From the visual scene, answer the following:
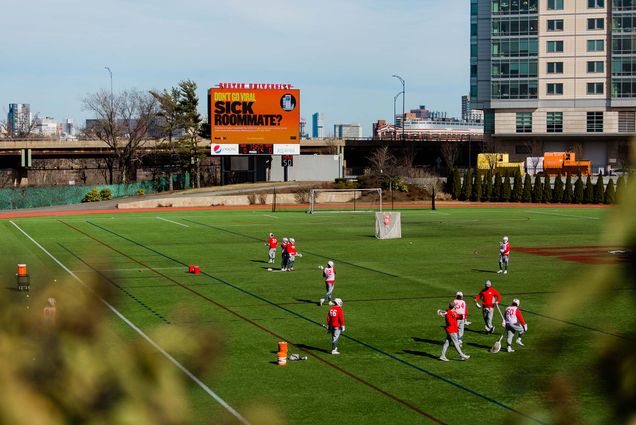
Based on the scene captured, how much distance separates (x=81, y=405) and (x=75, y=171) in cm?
13076

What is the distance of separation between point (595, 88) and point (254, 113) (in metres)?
42.3

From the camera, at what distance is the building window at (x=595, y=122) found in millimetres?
108375

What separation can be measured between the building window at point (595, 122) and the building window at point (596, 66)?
5.07 meters

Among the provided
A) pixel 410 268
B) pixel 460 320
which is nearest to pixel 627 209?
pixel 460 320

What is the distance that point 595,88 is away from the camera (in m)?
108

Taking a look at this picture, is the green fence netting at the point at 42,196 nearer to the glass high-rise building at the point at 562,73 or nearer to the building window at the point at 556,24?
the glass high-rise building at the point at 562,73

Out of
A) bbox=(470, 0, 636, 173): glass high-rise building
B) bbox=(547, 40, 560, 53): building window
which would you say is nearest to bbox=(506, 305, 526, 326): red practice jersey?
bbox=(470, 0, 636, 173): glass high-rise building

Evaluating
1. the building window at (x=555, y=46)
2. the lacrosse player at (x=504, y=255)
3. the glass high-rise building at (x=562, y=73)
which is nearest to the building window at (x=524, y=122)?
the glass high-rise building at (x=562, y=73)

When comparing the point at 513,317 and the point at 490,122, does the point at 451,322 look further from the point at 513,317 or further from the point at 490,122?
the point at 490,122

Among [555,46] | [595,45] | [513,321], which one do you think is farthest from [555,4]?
[513,321]

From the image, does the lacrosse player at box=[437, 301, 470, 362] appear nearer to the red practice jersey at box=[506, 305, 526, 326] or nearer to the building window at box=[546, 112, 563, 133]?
the red practice jersey at box=[506, 305, 526, 326]

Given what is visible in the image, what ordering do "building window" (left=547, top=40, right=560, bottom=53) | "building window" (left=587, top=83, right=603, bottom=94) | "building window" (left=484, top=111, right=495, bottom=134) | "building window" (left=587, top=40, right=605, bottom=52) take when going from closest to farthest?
"building window" (left=587, top=40, right=605, bottom=52) < "building window" (left=587, top=83, right=603, bottom=94) < "building window" (left=547, top=40, right=560, bottom=53) < "building window" (left=484, top=111, right=495, bottom=134)

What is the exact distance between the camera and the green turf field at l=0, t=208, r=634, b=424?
6.93ft

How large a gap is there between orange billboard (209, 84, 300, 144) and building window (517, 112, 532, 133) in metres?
31.1
